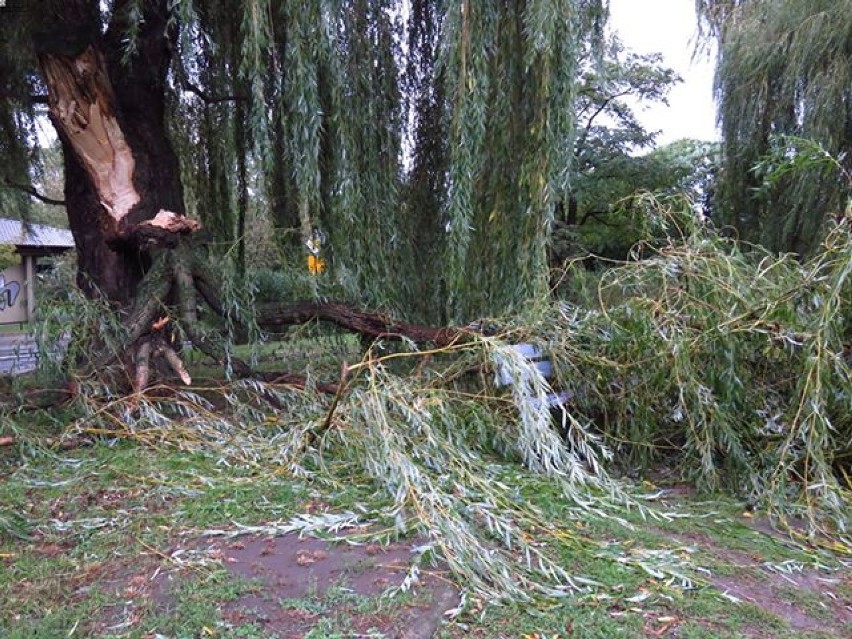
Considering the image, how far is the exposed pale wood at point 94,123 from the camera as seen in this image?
212 inches

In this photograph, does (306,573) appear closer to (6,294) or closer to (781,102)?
(6,294)

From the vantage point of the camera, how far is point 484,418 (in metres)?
3.85

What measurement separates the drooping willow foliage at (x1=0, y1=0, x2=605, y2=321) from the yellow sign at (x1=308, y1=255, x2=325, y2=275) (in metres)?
0.07

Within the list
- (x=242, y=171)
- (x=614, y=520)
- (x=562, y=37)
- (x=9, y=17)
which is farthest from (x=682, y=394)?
(x=9, y=17)

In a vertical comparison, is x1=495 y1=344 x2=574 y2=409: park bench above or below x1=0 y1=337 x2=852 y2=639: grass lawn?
above

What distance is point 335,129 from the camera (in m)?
4.98

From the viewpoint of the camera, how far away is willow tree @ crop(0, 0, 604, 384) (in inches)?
187

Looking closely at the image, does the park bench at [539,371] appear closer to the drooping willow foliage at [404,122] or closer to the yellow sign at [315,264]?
the drooping willow foliage at [404,122]

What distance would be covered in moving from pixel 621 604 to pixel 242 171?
214 inches

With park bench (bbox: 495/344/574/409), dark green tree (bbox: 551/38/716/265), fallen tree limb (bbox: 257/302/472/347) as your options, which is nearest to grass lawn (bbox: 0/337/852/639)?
park bench (bbox: 495/344/574/409)

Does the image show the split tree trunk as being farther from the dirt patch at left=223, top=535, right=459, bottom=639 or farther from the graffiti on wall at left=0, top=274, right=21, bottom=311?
the dirt patch at left=223, top=535, right=459, bottom=639

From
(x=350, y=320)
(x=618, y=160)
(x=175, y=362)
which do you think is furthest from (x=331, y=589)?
(x=618, y=160)

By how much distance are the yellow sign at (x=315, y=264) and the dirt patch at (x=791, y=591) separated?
351 cm

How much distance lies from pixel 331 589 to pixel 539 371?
1896mm
